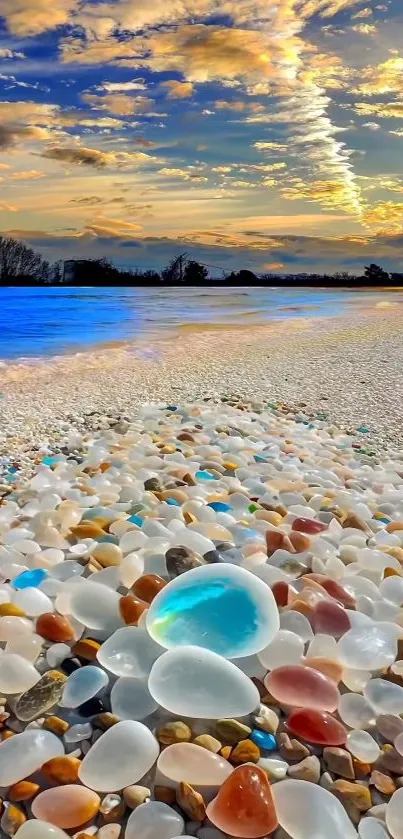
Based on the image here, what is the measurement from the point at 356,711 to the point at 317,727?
12 centimetres

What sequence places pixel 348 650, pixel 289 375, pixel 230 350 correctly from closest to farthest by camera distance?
pixel 348 650
pixel 289 375
pixel 230 350

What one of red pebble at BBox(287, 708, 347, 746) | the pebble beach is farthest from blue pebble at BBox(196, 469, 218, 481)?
red pebble at BBox(287, 708, 347, 746)

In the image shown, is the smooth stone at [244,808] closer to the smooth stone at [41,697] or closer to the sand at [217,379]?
the smooth stone at [41,697]

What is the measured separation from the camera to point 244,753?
48.5 inches

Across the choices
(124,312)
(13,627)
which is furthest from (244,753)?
(124,312)

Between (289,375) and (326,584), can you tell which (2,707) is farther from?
(289,375)

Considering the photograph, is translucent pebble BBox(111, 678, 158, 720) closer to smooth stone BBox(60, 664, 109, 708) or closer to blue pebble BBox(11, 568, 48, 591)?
smooth stone BBox(60, 664, 109, 708)

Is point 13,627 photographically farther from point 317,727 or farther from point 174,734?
point 317,727

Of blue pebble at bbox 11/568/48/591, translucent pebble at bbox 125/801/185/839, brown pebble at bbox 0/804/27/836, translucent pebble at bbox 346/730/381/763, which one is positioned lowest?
brown pebble at bbox 0/804/27/836

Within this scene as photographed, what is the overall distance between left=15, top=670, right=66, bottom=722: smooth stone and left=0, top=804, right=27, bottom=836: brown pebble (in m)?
0.20

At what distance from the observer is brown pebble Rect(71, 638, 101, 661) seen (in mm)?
1484

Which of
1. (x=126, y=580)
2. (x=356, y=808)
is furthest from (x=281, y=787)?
(x=126, y=580)

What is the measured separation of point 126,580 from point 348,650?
0.57 meters

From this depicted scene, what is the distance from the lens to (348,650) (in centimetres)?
152
